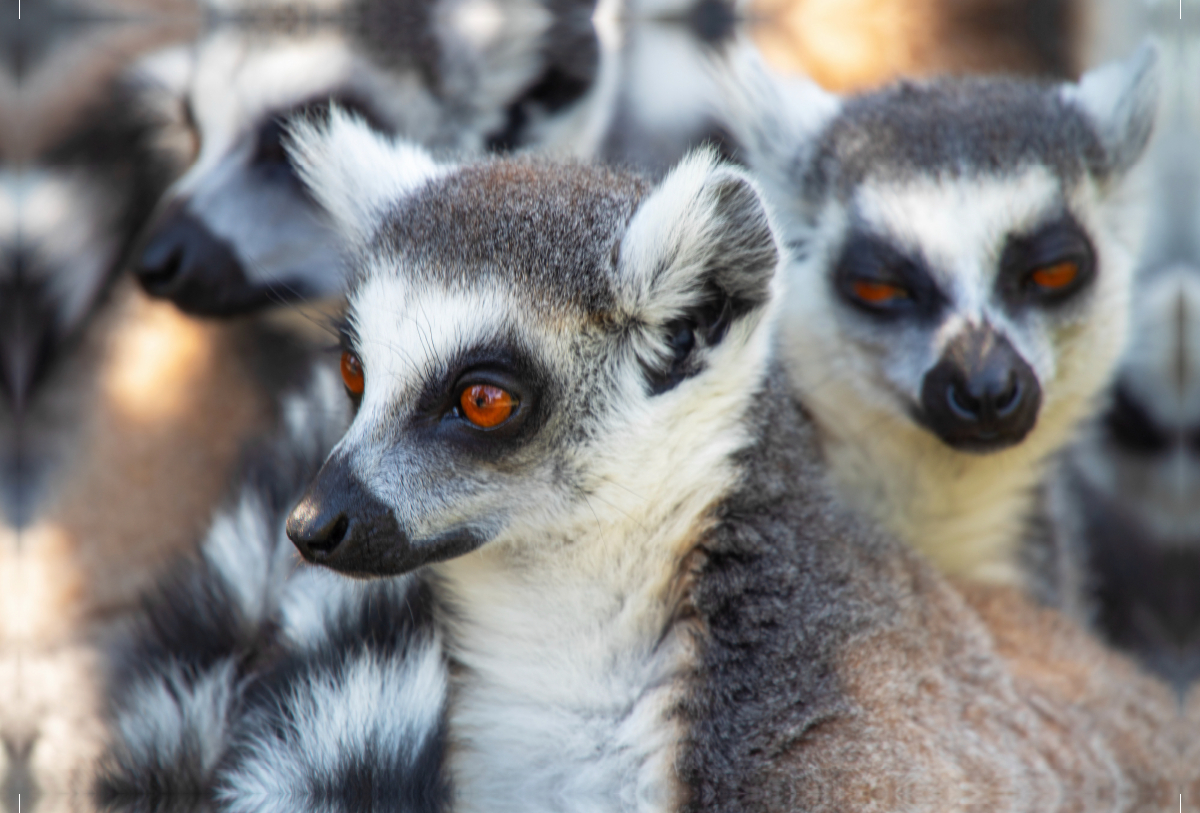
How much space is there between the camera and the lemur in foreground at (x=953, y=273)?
221cm

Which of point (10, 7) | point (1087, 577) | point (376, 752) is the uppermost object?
point (10, 7)

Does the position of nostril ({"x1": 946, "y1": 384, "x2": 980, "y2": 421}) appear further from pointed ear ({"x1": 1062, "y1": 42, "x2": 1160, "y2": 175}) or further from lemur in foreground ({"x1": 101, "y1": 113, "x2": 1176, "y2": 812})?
pointed ear ({"x1": 1062, "y1": 42, "x2": 1160, "y2": 175})

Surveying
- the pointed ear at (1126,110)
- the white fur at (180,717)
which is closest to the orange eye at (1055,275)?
the pointed ear at (1126,110)

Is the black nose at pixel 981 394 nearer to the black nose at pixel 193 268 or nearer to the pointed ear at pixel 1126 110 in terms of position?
the pointed ear at pixel 1126 110

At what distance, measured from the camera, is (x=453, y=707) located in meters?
1.77

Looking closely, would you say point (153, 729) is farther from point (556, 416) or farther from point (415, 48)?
point (415, 48)

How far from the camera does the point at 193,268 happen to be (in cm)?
232

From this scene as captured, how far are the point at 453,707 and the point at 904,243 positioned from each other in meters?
1.28

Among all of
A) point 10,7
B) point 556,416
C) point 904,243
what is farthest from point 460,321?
point 10,7

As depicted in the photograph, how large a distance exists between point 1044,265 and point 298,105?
5.30ft

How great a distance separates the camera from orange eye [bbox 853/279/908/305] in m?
2.28

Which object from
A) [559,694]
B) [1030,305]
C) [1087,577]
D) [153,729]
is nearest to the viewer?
[559,694]

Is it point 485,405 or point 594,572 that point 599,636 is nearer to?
point 594,572

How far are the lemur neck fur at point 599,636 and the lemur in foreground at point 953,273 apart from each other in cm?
60
